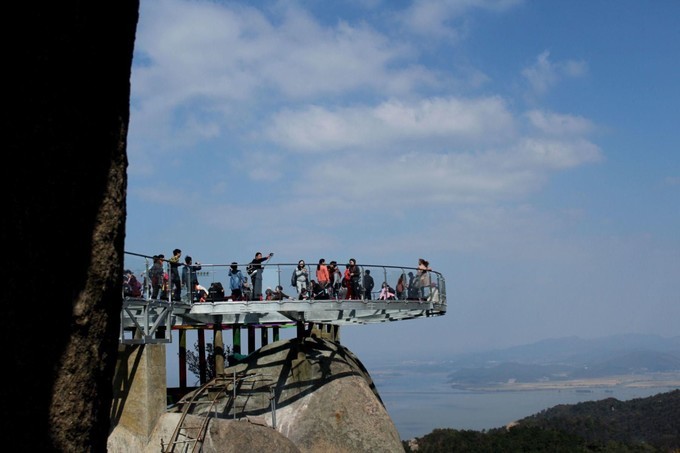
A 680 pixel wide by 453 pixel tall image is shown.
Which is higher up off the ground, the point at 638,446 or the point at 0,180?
the point at 0,180

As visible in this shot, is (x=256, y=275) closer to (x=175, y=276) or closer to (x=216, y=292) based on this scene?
(x=216, y=292)

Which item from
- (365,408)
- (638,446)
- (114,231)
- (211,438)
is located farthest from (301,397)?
(638,446)

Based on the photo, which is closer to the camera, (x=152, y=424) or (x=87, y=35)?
(x=87, y=35)

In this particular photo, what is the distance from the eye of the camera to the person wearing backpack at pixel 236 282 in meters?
25.7

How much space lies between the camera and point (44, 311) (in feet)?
19.3

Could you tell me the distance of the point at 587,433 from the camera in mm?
81562

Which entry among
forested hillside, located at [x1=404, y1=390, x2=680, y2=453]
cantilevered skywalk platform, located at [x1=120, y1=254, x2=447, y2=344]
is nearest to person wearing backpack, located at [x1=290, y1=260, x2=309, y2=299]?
cantilevered skywalk platform, located at [x1=120, y1=254, x2=447, y2=344]

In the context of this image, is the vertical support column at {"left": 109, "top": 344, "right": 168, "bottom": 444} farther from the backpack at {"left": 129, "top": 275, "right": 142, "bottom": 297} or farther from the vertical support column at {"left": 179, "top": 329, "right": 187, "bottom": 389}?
the vertical support column at {"left": 179, "top": 329, "right": 187, "bottom": 389}

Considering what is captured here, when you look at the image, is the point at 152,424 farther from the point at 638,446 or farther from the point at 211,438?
the point at 638,446

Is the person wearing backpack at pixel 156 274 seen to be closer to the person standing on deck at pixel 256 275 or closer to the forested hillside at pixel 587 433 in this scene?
the person standing on deck at pixel 256 275

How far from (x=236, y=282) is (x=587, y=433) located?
63845 mm

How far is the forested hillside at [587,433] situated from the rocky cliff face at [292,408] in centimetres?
2658

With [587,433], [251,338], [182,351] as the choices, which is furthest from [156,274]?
[587,433]

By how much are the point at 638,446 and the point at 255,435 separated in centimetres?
3963
